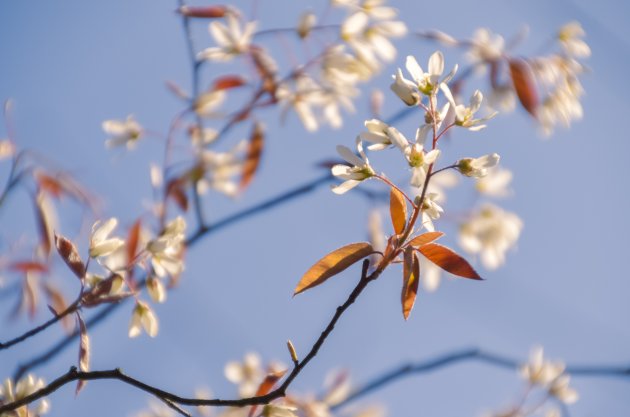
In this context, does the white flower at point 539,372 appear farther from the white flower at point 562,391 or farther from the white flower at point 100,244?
the white flower at point 100,244

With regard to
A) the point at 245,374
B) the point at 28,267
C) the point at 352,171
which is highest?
the point at 352,171

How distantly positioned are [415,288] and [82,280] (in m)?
0.44

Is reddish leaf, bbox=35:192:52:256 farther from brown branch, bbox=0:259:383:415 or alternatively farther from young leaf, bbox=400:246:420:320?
young leaf, bbox=400:246:420:320

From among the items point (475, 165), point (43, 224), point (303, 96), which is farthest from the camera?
point (303, 96)

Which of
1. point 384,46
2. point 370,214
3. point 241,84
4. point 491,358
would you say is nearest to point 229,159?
point 241,84

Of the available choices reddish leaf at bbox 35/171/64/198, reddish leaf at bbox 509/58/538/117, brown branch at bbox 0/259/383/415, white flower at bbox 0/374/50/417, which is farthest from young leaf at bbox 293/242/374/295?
reddish leaf at bbox 35/171/64/198

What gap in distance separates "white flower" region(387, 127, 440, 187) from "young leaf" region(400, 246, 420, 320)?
0.08 meters

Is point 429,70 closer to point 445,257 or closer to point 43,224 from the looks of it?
point 445,257

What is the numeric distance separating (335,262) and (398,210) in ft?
0.32

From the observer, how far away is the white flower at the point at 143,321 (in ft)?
3.42

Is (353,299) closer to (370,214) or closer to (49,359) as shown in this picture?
(49,359)

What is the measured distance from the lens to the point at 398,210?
83 centimetres

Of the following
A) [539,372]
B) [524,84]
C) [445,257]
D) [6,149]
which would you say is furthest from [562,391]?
[6,149]

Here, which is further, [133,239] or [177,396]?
[133,239]
